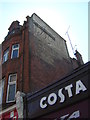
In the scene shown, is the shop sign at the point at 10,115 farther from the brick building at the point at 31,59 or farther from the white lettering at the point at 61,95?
the white lettering at the point at 61,95

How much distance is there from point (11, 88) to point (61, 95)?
5.91 metres

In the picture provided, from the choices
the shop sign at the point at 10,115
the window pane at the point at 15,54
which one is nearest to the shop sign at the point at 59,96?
the shop sign at the point at 10,115

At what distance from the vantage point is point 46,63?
16.9 m

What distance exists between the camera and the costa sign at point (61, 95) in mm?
8586

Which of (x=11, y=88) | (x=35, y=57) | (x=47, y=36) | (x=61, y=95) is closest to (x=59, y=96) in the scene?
(x=61, y=95)

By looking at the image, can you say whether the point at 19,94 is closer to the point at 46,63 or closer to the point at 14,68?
the point at 14,68

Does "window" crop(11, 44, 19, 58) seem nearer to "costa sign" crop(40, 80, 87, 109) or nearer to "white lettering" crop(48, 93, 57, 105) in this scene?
"costa sign" crop(40, 80, 87, 109)

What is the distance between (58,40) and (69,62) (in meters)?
3.26

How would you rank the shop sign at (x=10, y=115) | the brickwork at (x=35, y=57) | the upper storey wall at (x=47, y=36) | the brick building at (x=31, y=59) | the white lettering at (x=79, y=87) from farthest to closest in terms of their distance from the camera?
1. the upper storey wall at (x=47, y=36)
2. the brickwork at (x=35, y=57)
3. the brick building at (x=31, y=59)
4. the shop sign at (x=10, y=115)
5. the white lettering at (x=79, y=87)

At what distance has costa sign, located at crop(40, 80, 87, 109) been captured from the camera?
859 centimetres

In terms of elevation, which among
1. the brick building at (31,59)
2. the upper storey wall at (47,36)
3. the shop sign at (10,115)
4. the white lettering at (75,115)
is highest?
the upper storey wall at (47,36)

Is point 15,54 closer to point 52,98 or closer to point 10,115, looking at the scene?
point 10,115

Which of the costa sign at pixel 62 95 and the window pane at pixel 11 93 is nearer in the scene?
the costa sign at pixel 62 95

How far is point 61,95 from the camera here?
919 centimetres
